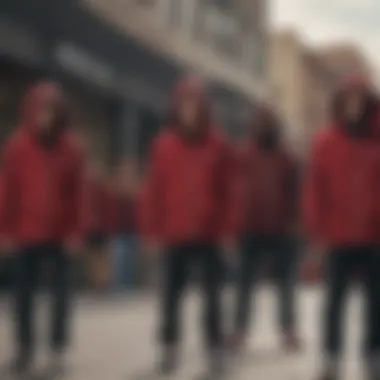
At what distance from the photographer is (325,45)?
2.41 meters

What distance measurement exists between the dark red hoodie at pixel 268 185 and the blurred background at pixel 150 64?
42 mm

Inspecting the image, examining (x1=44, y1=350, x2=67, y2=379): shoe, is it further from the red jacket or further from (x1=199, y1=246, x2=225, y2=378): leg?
the red jacket

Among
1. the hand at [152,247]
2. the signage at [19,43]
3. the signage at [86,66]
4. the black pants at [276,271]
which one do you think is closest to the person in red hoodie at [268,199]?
the black pants at [276,271]

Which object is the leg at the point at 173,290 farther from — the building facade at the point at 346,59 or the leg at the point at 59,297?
the building facade at the point at 346,59

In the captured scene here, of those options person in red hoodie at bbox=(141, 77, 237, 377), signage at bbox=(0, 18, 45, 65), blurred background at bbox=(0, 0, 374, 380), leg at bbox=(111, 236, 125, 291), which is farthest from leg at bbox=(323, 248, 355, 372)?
signage at bbox=(0, 18, 45, 65)

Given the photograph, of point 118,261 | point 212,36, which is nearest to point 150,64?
point 212,36

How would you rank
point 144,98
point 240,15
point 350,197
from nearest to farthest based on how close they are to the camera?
point 350,197 < point 240,15 < point 144,98

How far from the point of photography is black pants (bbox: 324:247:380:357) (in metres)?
2.14

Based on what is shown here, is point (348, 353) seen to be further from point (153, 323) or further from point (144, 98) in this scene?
point (144, 98)

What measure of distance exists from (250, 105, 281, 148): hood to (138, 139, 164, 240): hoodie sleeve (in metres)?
0.26

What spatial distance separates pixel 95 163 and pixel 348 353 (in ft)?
2.41

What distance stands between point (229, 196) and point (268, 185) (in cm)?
22

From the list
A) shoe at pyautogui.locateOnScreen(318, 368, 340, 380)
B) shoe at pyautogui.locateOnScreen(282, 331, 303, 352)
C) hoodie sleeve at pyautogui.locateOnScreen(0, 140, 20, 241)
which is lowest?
shoe at pyautogui.locateOnScreen(318, 368, 340, 380)

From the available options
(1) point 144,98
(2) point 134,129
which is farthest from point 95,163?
(1) point 144,98
